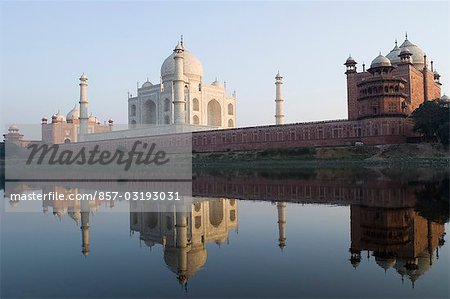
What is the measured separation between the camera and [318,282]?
5.27 metres

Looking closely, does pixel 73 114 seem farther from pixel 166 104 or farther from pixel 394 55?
pixel 394 55

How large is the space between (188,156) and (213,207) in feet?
106

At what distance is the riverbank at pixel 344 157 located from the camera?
28.7 meters

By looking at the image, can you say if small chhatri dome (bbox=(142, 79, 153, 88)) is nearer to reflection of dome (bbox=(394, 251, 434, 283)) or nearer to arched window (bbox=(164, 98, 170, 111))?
arched window (bbox=(164, 98, 170, 111))

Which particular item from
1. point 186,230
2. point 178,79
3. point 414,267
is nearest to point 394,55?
point 178,79

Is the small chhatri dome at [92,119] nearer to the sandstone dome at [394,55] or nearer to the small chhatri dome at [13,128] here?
the small chhatri dome at [13,128]

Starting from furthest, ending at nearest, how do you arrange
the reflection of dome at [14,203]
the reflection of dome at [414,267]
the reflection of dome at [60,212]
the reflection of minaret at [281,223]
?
the reflection of dome at [14,203] → the reflection of dome at [60,212] → the reflection of minaret at [281,223] → the reflection of dome at [414,267]

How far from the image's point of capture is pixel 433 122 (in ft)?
101

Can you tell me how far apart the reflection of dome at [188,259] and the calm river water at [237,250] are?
2cm

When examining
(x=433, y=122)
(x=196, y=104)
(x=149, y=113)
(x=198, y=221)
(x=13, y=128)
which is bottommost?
(x=198, y=221)

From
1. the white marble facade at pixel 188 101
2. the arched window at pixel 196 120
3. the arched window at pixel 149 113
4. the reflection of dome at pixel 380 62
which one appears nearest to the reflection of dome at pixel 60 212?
the reflection of dome at pixel 380 62

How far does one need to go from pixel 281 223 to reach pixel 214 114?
48577mm

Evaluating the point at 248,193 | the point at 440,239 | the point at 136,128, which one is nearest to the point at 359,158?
the point at 248,193

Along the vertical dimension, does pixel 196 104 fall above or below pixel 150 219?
above
